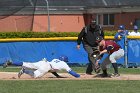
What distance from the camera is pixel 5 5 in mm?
24875

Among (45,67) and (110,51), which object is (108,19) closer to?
(110,51)

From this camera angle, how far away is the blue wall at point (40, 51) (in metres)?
22.0

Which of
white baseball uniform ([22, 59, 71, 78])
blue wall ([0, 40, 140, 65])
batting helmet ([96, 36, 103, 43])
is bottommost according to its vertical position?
blue wall ([0, 40, 140, 65])

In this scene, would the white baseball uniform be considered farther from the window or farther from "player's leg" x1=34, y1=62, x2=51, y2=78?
the window

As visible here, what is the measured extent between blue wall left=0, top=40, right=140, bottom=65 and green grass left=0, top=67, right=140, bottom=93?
8190mm

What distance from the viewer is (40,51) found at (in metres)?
22.3

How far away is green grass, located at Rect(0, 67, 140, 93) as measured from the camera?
454 inches

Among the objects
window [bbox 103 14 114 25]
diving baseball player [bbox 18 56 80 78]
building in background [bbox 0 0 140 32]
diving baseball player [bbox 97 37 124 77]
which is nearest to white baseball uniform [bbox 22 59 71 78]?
diving baseball player [bbox 18 56 80 78]

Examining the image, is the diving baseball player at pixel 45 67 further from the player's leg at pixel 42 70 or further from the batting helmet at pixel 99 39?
the batting helmet at pixel 99 39

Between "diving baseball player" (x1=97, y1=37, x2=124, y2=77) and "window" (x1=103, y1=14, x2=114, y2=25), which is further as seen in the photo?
"window" (x1=103, y1=14, x2=114, y2=25)

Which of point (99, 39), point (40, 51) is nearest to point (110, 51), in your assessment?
point (99, 39)
